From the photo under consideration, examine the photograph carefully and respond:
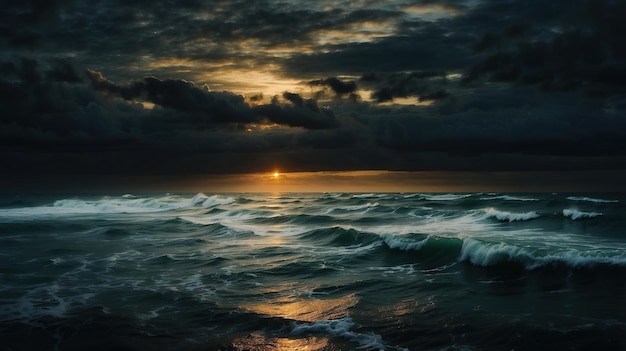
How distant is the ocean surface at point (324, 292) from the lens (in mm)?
11688

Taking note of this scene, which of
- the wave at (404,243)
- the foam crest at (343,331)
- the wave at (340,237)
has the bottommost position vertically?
the wave at (340,237)

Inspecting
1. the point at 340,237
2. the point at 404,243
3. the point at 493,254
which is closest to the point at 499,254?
the point at 493,254

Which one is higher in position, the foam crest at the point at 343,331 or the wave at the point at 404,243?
the foam crest at the point at 343,331

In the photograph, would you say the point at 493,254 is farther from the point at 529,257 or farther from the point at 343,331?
the point at 343,331

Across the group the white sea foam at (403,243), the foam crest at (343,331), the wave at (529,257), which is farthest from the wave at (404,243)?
the foam crest at (343,331)

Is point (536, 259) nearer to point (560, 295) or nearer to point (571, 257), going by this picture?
point (571, 257)

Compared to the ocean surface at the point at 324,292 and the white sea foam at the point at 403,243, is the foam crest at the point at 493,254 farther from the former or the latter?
the white sea foam at the point at 403,243

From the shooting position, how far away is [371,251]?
2619 centimetres

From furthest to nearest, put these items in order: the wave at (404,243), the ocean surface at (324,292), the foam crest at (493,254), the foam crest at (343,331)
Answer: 1. the wave at (404,243)
2. the foam crest at (493,254)
3. the ocean surface at (324,292)
4. the foam crest at (343,331)

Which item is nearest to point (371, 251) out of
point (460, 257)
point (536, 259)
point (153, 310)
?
point (460, 257)

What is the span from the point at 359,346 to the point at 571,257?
40.1 ft

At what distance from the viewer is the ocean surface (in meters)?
11.7

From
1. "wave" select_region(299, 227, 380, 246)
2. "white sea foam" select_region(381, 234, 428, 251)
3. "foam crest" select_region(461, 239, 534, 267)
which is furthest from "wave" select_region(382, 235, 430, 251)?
"foam crest" select_region(461, 239, 534, 267)

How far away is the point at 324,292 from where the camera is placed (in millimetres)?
16750
